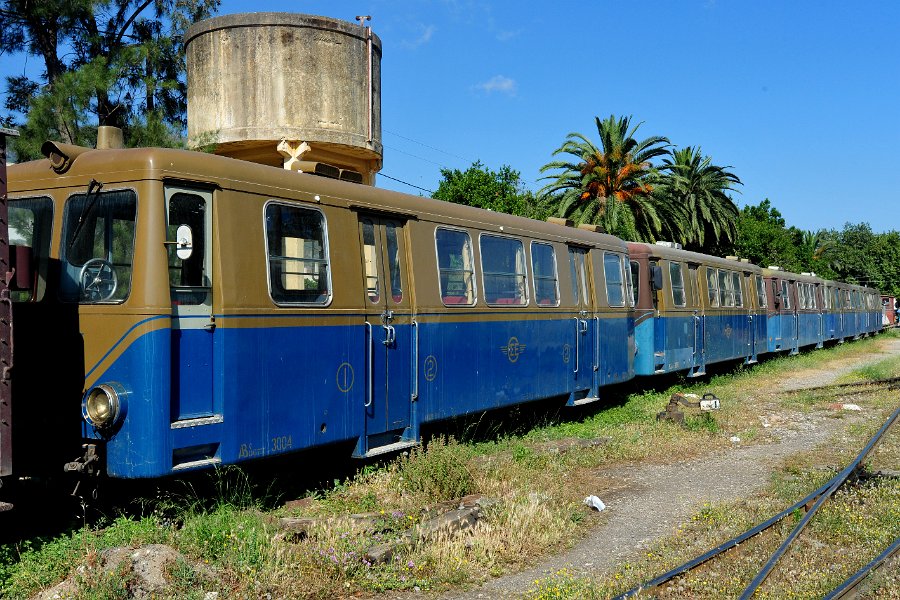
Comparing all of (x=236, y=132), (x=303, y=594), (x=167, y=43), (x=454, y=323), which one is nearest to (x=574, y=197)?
(x=167, y=43)

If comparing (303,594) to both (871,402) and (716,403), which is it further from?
(871,402)

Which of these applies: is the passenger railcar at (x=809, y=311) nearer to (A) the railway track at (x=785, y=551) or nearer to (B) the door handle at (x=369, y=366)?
(A) the railway track at (x=785, y=551)

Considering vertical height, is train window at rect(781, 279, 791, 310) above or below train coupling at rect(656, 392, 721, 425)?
above

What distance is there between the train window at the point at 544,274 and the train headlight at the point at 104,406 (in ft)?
21.4

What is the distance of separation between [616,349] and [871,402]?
5.80m

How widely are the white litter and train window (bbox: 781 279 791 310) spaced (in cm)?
2061

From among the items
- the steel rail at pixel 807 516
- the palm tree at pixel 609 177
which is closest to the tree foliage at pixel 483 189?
the palm tree at pixel 609 177

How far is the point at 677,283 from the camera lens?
1792 centimetres

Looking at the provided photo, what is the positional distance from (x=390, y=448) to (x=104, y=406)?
10.3 ft

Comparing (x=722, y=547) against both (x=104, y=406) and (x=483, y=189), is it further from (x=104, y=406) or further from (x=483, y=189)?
(x=483, y=189)

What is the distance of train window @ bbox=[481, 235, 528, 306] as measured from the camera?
10680mm

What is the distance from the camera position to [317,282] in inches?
309

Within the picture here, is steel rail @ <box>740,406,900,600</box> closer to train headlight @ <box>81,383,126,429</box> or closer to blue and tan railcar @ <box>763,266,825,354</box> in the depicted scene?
train headlight @ <box>81,383,126,429</box>

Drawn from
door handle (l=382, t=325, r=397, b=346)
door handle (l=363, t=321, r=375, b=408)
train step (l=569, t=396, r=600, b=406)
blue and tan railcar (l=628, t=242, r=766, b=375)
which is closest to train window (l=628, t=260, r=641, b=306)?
blue and tan railcar (l=628, t=242, r=766, b=375)
